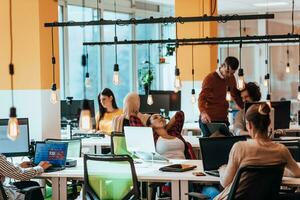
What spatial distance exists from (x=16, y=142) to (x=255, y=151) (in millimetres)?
2876

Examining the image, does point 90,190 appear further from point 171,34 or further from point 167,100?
point 171,34

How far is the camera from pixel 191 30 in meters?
11.4

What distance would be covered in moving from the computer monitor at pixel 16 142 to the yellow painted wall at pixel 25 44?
3.22 feet

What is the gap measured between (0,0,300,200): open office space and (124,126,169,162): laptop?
0.04 feet

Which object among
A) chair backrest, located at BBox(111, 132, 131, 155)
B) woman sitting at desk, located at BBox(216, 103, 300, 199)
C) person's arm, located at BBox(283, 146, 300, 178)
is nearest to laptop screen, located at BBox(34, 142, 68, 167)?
chair backrest, located at BBox(111, 132, 131, 155)

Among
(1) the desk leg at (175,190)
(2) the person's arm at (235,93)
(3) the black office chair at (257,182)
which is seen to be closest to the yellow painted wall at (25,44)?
(1) the desk leg at (175,190)

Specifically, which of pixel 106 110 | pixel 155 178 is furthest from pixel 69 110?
pixel 155 178

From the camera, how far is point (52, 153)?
609 cm

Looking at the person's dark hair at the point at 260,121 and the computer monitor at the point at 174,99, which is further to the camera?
the computer monitor at the point at 174,99

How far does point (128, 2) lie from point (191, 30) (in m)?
3.06

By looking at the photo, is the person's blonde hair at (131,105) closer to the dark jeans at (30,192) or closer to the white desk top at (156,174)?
the white desk top at (156,174)

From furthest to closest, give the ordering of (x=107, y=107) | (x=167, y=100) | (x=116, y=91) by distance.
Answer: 1. (x=116, y=91)
2. (x=167, y=100)
3. (x=107, y=107)

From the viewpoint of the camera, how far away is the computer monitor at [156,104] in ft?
35.5

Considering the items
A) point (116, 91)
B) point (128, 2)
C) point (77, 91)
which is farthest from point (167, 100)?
point (128, 2)
